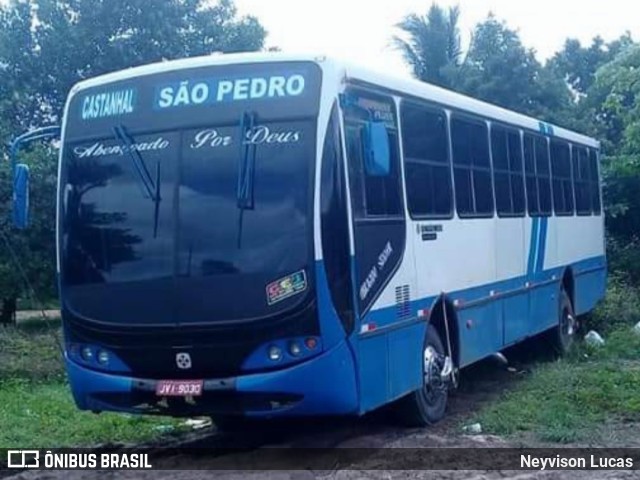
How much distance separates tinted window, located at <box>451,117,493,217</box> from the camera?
1033cm

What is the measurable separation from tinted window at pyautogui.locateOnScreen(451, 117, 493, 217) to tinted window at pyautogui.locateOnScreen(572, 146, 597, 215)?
4.72 metres

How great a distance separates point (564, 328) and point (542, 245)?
1.72 metres

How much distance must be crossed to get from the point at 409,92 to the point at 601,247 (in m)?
9.25

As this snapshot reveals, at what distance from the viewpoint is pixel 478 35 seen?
2941cm

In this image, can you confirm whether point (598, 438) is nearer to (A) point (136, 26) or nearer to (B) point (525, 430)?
(B) point (525, 430)

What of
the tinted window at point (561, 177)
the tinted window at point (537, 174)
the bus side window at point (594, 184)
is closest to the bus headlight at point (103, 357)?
the tinted window at point (537, 174)

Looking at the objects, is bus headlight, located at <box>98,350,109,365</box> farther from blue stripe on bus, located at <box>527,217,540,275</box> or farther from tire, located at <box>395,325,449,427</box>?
blue stripe on bus, located at <box>527,217,540,275</box>

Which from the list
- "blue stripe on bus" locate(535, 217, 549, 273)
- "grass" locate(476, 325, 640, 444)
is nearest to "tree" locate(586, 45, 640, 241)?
"blue stripe on bus" locate(535, 217, 549, 273)

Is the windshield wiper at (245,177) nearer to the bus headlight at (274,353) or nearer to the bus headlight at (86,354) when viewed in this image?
the bus headlight at (274,353)

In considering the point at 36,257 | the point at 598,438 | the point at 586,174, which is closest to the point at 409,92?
the point at 598,438

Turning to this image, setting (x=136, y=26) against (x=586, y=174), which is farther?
(x=136, y=26)

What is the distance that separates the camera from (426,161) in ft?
31.2

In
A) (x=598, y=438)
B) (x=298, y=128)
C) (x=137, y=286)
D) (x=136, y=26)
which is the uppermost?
(x=136, y=26)

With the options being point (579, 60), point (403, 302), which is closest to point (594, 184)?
point (403, 302)
